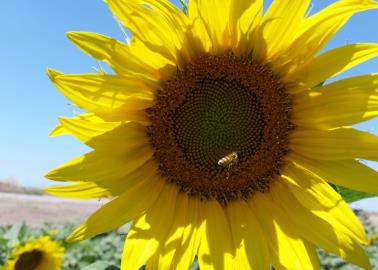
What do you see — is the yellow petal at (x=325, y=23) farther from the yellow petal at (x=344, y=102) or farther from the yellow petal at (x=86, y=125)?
the yellow petal at (x=86, y=125)

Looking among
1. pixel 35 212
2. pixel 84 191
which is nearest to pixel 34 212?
pixel 35 212

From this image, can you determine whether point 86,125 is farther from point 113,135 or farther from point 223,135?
point 223,135

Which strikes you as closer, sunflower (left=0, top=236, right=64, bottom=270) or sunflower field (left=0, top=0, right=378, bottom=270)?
sunflower field (left=0, top=0, right=378, bottom=270)

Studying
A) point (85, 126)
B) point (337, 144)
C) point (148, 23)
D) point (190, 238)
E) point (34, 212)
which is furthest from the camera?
point (34, 212)

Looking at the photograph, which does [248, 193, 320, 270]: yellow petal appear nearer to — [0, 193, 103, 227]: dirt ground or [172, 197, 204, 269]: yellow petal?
[172, 197, 204, 269]: yellow petal

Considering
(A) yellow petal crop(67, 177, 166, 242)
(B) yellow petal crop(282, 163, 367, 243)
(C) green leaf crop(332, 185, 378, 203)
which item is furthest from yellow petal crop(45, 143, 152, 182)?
(C) green leaf crop(332, 185, 378, 203)
